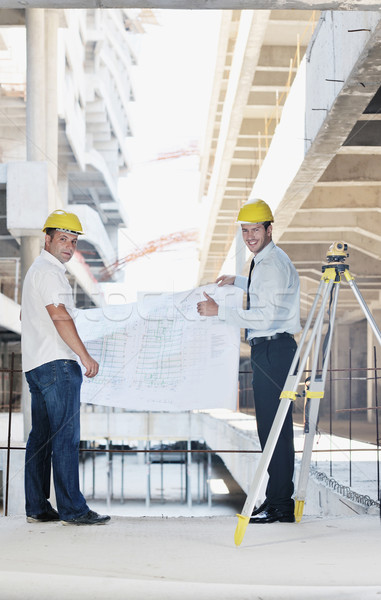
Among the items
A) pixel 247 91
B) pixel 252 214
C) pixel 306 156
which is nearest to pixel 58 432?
pixel 252 214

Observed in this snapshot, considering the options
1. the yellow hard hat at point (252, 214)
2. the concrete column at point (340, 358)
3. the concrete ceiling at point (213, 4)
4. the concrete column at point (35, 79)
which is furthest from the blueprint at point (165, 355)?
the concrete column at point (340, 358)

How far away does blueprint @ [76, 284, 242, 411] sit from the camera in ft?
17.0

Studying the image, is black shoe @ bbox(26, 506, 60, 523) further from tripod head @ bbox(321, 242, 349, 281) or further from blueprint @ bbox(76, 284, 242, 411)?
tripod head @ bbox(321, 242, 349, 281)

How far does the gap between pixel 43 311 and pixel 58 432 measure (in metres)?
0.74

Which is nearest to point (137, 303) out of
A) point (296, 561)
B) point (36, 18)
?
point (296, 561)

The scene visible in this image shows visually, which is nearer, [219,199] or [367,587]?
[367,587]

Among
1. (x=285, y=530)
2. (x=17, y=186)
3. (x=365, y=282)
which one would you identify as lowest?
(x=285, y=530)

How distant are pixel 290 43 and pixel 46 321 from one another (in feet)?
40.0

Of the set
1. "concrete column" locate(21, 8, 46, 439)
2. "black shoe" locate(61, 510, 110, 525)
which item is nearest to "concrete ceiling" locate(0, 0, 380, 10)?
"black shoe" locate(61, 510, 110, 525)

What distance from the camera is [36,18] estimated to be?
16391 millimetres

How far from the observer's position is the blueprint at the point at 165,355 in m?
5.19

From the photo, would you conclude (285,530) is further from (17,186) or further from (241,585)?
(17,186)

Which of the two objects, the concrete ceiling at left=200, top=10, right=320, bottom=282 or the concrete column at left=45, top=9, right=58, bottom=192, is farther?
the concrete column at left=45, top=9, right=58, bottom=192

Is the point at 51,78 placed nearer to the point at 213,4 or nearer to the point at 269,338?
the point at 269,338
